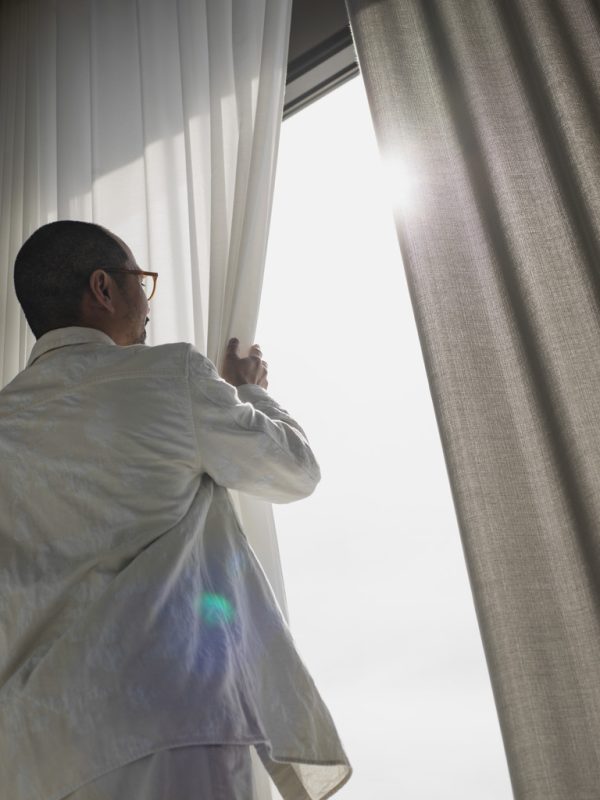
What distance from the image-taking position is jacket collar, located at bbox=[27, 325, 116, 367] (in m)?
1.34

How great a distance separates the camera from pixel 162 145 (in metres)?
2.01

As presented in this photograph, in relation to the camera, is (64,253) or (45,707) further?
(64,253)

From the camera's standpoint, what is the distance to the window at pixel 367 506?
4.74ft

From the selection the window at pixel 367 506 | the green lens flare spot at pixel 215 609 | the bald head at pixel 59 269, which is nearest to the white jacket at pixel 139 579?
the green lens flare spot at pixel 215 609

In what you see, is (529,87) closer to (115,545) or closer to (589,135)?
(589,135)

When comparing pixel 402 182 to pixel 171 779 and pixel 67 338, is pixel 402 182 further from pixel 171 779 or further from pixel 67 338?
pixel 171 779

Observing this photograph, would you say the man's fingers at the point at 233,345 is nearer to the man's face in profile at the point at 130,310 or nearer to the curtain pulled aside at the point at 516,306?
the man's face in profile at the point at 130,310

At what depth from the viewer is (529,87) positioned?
4.83 ft

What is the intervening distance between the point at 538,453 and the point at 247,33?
4.02ft

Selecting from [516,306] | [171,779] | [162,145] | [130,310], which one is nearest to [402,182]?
[516,306]

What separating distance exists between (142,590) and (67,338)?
45 centimetres

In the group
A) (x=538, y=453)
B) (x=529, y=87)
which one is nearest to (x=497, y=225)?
(x=529, y=87)

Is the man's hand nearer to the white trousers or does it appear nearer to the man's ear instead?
the man's ear

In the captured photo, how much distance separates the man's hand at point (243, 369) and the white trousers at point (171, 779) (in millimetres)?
640
